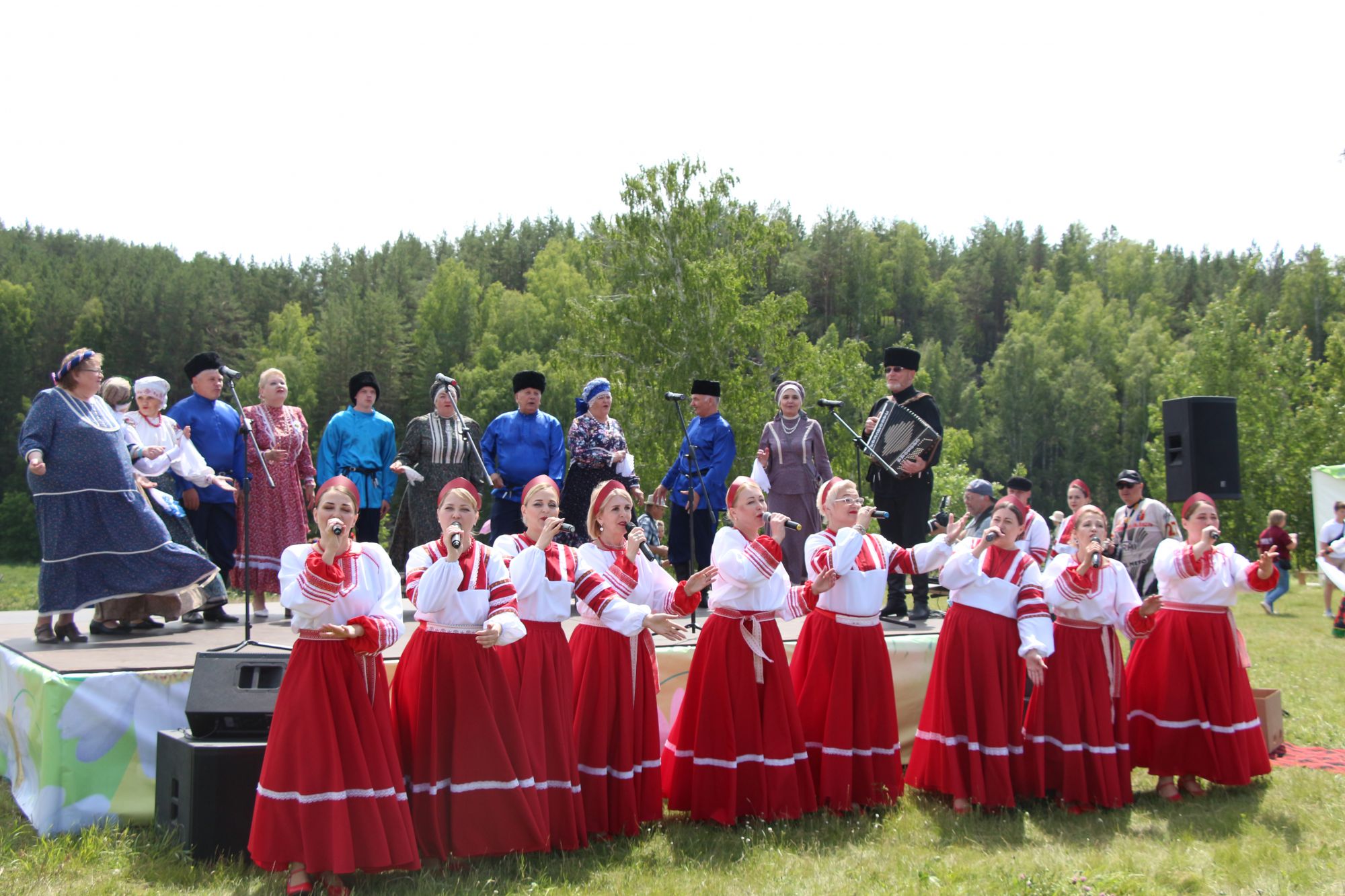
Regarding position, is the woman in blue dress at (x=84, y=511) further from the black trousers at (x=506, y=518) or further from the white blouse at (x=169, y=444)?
the black trousers at (x=506, y=518)

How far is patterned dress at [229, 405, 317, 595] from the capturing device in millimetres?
7191

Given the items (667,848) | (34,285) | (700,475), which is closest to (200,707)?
(667,848)

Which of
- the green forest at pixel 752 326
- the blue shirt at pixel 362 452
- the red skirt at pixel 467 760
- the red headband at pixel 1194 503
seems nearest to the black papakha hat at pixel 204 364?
the blue shirt at pixel 362 452

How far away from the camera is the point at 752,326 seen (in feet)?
80.9

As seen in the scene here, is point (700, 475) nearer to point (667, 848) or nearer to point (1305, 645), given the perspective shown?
point (667, 848)

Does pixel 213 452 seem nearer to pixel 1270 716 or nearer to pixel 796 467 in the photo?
pixel 796 467

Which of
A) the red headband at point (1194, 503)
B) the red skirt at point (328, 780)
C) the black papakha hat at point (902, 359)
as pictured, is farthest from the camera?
the black papakha hat at point (902, 359)

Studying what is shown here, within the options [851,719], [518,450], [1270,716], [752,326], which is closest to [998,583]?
[851,719]

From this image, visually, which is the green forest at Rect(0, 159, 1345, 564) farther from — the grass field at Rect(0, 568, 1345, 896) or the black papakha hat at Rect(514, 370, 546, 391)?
the grass field at Rect(0, 568, 1345, 896)

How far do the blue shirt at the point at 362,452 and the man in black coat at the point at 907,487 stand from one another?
10.8ft

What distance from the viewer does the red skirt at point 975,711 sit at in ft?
17.6

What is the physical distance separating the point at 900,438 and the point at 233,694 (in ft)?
14.0

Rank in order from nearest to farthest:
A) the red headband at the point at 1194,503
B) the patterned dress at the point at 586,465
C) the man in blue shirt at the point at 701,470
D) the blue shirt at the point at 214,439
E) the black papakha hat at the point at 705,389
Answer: the red headband at the point at 1194,503
the blue shirt at the point at 214,439
the patterned dress at the point at 586,465
the man in blue shirt at the point at 701,470
the black papakha hat at the point at 705,389

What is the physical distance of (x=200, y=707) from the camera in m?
4.43
